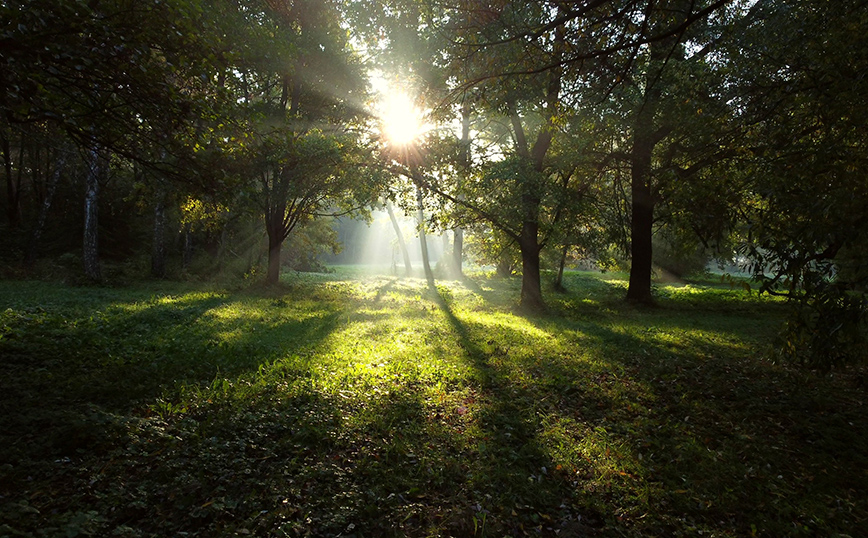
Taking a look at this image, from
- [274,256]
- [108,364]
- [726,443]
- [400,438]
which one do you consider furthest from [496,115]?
[274,256]

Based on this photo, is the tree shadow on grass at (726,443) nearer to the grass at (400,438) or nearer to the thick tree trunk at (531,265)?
the grass at (400,438)

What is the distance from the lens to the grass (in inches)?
149

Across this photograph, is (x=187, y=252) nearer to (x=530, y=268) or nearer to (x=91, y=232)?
(x=91, y=232)

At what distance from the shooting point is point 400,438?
207 inches

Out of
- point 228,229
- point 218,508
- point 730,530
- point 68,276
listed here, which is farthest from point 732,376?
point 228,229

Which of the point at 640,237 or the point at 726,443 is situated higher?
the point at 640,237

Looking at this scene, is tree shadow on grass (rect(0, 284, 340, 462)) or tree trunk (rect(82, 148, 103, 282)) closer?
tree shadow on grass (rect(0, 284, 340, 462))

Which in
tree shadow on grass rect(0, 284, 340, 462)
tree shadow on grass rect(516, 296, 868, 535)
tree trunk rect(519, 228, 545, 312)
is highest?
tree trunk rect(519, 228, 545, 312)

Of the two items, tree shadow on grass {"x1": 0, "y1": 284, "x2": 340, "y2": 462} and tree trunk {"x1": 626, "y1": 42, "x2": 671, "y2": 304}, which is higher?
tree trunk {"x1": 626, "y1": 42, "x2": 671, "y2": 304}

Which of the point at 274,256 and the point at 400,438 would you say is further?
the point at 274,256

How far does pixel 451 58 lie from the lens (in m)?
7.00

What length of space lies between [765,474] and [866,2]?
713cm

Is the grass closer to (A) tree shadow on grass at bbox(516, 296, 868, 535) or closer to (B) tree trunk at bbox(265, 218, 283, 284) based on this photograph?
(A) tree shadow on grass at bbox(516, 296, 868, 535)

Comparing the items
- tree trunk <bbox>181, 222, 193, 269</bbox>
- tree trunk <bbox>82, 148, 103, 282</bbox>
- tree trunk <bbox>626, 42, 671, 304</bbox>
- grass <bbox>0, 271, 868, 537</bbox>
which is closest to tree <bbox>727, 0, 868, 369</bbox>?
grass <bbox>0, 271, 868, 537</bbox>
